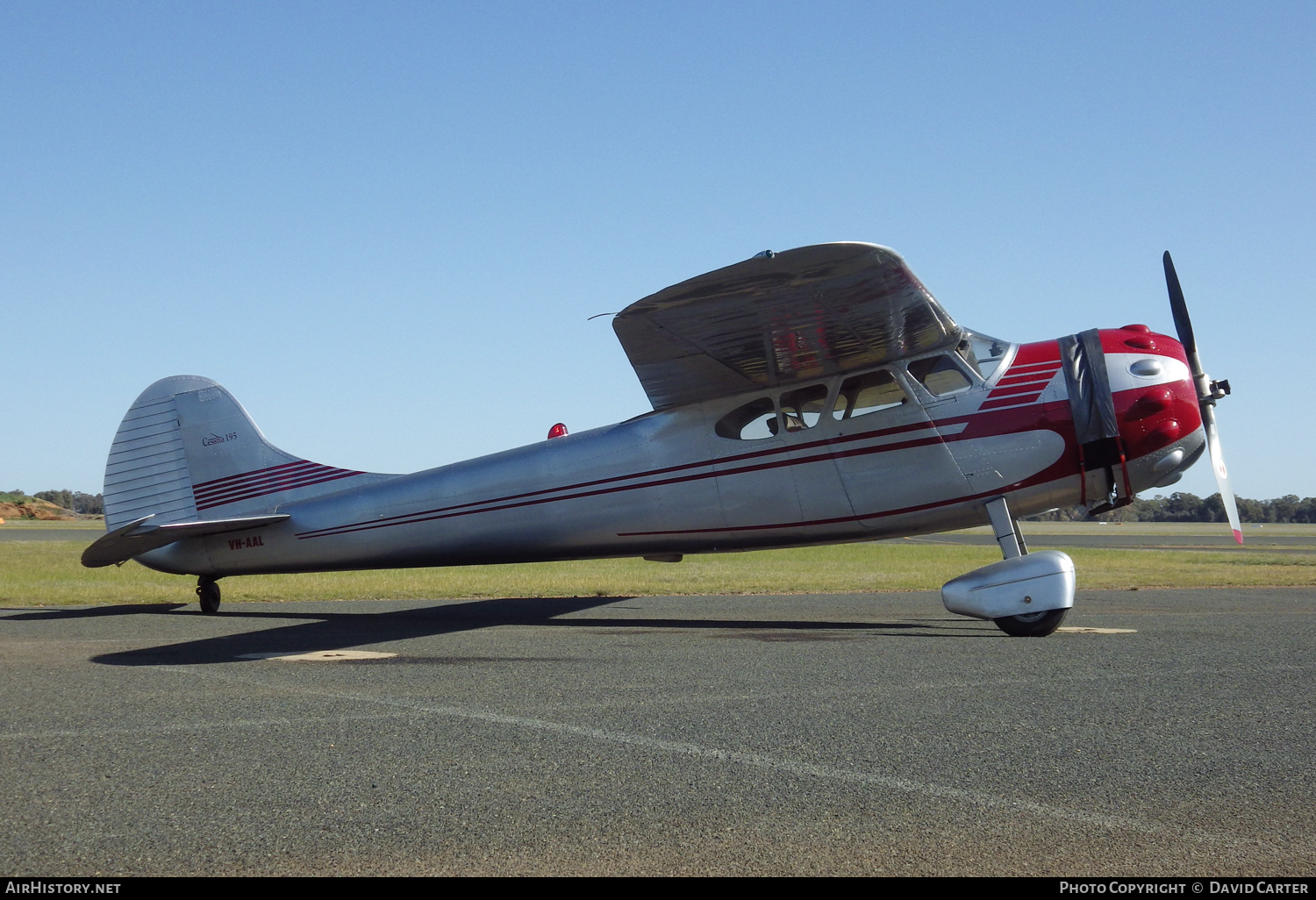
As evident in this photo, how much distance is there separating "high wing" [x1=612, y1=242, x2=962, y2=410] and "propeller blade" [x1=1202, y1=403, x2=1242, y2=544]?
2.45 metres

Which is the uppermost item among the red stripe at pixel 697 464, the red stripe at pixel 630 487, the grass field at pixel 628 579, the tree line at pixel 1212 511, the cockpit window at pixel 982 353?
the cockpit window at pixel 982 353

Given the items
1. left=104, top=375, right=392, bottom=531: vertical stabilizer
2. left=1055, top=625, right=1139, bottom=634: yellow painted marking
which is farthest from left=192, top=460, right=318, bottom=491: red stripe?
left=1055, top=625, right=1139, bottom=634: yellow painted marking

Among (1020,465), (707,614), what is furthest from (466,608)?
(1020,465)

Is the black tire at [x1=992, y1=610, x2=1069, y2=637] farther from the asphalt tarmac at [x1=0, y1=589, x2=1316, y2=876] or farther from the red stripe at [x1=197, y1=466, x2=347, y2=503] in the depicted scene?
the red stripe at [x1=197, y1=466, x2=347, y2=503]

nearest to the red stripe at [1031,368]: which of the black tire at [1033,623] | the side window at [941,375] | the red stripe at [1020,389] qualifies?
the red stripe at [1020,389]

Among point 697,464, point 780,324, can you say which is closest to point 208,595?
point 697,464

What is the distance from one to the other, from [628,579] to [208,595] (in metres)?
7.80

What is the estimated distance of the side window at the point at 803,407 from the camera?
9.57m

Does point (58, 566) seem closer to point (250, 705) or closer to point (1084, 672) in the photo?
point (250, 705)

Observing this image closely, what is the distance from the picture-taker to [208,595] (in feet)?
39.3

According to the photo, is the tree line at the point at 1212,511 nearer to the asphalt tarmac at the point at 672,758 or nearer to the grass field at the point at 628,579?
the grass field at the point at 628,579

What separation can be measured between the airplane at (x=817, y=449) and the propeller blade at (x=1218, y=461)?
0.07 ft

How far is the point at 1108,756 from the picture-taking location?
4020 mm

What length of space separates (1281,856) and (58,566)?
83.2 feet
